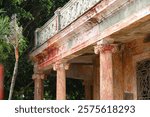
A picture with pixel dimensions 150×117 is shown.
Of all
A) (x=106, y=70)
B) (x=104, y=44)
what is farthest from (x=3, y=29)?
(x=106, y=70)

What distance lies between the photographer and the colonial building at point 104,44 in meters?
10.2

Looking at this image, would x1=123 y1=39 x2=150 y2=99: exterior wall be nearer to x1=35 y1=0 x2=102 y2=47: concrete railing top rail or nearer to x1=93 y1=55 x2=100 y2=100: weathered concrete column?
x1=35 y1=0 x2=102 y2=47: concrete railing top rail

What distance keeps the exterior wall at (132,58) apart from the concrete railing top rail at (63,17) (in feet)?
6.98

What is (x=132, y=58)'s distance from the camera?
1333 centimetres

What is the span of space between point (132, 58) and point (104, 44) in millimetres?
2505

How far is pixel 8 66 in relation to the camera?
54.1 ft

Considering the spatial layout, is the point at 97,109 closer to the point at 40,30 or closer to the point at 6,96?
the point at 40,30

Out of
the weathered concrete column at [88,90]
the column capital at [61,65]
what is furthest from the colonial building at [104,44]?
the weathered concrete column at [88,90]

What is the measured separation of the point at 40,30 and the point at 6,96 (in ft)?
12.4

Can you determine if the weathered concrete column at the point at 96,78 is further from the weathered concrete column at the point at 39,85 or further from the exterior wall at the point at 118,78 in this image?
the exterior wall at the point at 118,78

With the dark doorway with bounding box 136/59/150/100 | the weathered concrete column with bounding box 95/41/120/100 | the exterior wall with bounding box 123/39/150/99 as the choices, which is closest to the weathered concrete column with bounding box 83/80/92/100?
the exterior wall with bounding box 123/39/150/99

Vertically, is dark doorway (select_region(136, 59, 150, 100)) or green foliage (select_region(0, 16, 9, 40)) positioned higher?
green foliage (select_region(0, 16, 9, 40))

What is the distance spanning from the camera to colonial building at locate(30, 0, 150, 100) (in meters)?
10.2

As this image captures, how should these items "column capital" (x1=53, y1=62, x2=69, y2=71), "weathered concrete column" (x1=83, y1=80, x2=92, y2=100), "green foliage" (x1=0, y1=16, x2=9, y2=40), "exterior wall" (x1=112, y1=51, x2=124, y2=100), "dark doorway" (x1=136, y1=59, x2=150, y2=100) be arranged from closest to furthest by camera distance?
1. "dark doorway" (x1=136, y1=59, x2=150, y2=100)
2. "green foliage" (x1=0, y1=16, x2=9, y2=40)
3. "exterior wall" (x1=112, y1=51, x2=124, y2=100)
4. "column capital" (x1=53, y1=62, x2=69, y2=71)
5. "weathered concrete column" (x1=83, y1=80, x2=92, y2=100)
